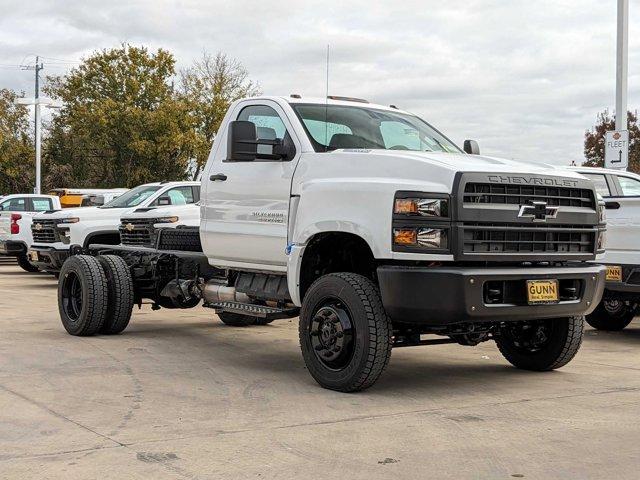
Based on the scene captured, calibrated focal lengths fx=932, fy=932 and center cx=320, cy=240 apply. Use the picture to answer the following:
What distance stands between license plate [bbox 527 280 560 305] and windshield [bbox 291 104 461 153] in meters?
1.68

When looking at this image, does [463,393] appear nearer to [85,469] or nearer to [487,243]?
[487,243]

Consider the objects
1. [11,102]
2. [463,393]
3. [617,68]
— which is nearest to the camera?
[463,393]

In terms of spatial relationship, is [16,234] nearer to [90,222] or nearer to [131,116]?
[90,222]

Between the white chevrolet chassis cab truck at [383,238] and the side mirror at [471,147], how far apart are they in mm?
20

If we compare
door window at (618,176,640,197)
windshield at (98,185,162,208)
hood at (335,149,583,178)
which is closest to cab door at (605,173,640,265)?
door window at (618,176,640,197)

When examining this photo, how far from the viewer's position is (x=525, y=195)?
654 centimetres

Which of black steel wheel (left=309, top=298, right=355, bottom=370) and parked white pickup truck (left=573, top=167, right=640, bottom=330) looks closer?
black steel wheel (left=309, top=298, right=355, bottom=370)

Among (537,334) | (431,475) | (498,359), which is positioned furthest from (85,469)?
(498,359)

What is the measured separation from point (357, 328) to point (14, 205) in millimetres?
17412

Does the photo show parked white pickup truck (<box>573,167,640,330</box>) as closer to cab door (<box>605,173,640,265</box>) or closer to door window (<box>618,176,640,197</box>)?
cab door (<box>605,173,640,265</box>)

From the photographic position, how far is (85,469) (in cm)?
469

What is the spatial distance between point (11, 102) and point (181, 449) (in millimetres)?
58659

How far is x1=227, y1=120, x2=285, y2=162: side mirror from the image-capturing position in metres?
7.32

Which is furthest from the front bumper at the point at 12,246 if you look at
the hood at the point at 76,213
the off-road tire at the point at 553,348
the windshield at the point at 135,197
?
the off-road tire at the point at 553,348
